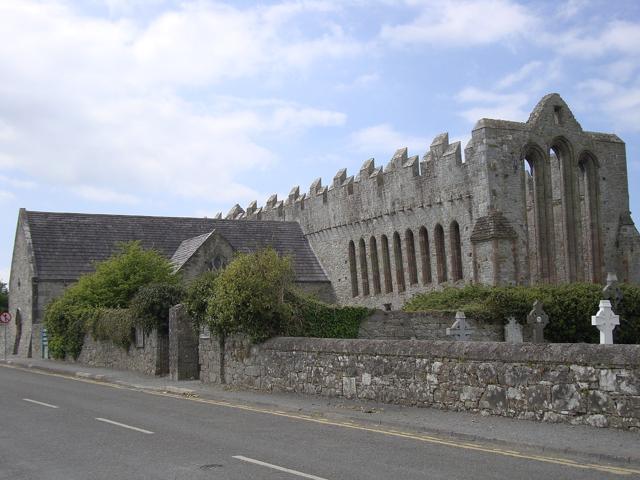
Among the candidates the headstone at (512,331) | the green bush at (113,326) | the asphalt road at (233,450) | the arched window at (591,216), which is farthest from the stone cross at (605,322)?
the arched window at (591,216)

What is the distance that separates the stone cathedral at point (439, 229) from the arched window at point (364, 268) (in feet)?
0.16

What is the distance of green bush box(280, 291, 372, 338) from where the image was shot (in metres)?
20.9

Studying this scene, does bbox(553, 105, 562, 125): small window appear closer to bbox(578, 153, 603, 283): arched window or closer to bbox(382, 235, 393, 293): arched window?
bbox(578, 153, 603, 283): arched window

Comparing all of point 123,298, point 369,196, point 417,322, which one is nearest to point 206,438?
→ point 417,322

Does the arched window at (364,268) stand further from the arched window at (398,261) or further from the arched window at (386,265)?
the arched window at (398,261)

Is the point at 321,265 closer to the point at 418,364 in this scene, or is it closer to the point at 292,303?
the point at 292,303

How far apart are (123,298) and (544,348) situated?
22.4 m

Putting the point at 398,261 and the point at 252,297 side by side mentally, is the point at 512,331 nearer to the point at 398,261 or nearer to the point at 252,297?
the point at 252,297

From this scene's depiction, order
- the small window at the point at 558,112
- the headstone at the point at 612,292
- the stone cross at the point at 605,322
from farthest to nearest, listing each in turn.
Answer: the small window at the point at 558,112 → the headstone at the point at 612,292 → the stone cross at the point at 605,322

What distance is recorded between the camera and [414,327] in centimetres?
2603

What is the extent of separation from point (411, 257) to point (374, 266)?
2.97 meters

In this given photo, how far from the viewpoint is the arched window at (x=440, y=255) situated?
35094 mm

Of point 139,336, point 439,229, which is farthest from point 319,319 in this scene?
point 439,229

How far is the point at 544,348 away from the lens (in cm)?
1248
